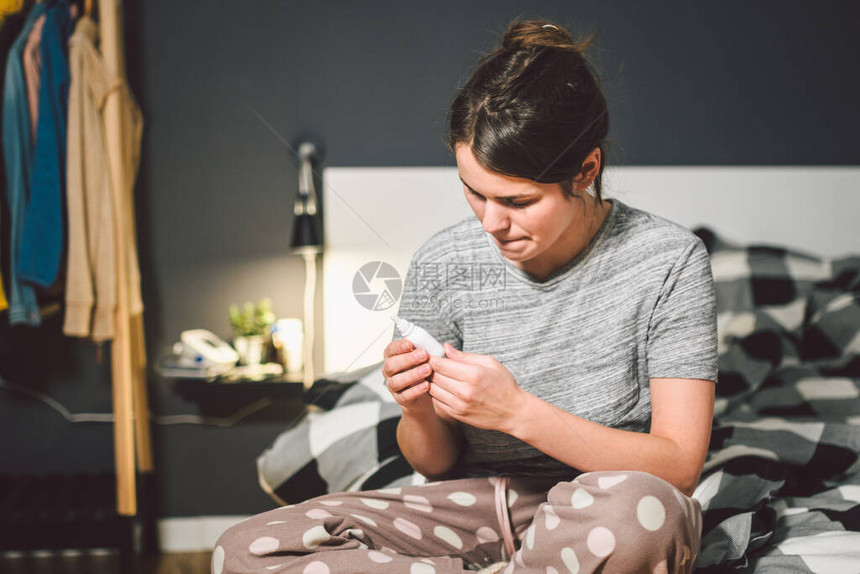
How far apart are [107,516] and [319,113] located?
126 cm

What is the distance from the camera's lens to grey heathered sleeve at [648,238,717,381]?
0.88 meters

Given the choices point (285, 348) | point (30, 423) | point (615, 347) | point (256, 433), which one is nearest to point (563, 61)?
point (615, 347)

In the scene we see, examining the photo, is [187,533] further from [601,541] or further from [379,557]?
[601,541]

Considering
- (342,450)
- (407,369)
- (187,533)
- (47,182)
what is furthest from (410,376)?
(187,533)

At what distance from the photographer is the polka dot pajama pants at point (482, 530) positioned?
2.39ft

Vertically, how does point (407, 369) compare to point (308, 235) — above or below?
below

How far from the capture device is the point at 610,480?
76cm

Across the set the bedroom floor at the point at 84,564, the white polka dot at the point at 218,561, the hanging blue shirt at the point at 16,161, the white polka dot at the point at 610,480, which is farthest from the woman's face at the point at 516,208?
the bedroom floor at the point at 84,564

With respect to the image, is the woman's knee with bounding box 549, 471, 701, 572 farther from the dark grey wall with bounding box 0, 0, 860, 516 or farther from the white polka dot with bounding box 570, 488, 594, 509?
the dark grey wall with bounding box 0, 0, 860, 516

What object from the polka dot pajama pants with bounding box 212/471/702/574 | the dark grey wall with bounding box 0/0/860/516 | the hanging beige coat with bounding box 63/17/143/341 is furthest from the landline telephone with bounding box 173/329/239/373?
the polka dot pajama pants with bounding box 212/471/702/574

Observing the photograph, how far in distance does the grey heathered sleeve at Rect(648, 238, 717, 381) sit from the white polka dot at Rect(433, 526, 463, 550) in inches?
14.3

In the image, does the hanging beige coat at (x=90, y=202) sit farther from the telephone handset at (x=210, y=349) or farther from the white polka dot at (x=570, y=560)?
the white polka dot at (x=570, y=560)

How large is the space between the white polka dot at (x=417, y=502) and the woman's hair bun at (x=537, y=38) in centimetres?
66

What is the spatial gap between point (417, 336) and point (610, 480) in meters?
0.28
